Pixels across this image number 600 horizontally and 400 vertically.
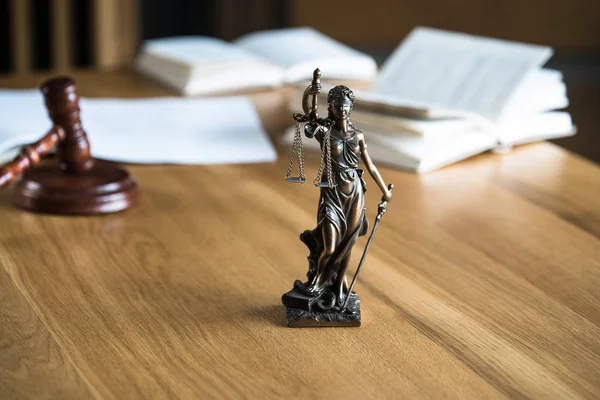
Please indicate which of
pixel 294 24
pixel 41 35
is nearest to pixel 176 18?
pixel 294 24

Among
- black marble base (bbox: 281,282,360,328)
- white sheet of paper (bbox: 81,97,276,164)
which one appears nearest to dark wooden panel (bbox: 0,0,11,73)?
white sheet of paper (bbox: 81,97,276,164)

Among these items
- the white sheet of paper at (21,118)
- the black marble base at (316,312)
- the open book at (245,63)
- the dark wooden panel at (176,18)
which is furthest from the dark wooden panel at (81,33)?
the black marble base at (316,312)

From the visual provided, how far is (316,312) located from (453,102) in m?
0.79

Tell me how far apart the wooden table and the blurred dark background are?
1855mm

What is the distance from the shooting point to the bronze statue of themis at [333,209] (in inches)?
33.3

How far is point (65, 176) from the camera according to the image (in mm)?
1271

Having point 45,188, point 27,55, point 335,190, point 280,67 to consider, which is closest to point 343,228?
point 335,190

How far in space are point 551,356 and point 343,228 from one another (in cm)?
24

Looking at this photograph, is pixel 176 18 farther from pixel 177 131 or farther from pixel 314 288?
pixel 314 288

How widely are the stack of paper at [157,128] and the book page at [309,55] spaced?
21 centimetres

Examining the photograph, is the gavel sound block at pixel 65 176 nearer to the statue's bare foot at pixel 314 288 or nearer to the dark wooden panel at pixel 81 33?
the statue's bare foot at pixel 314 288

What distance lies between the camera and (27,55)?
3.25 meters

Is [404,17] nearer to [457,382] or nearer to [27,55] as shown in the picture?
[27,55]

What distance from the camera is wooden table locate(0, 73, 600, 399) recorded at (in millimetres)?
815
